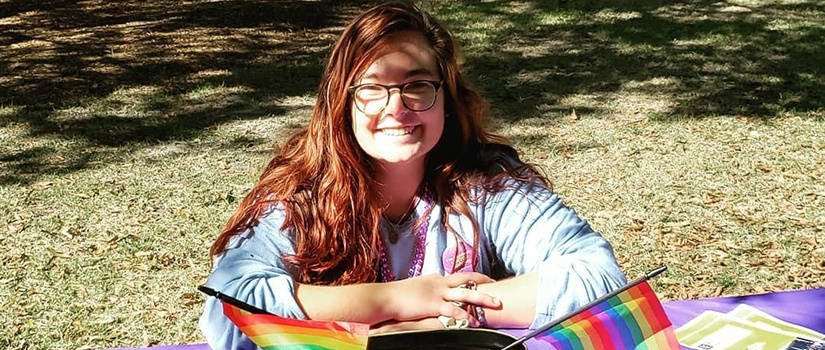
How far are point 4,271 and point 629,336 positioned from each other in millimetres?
3615

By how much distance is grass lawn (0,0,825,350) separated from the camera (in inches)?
171

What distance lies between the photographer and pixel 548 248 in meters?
2.32

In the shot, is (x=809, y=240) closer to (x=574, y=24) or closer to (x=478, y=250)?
(x=478, y=250)

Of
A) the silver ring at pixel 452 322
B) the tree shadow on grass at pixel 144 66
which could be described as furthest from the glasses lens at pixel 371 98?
the tree shadow on grass at pixel 144 66

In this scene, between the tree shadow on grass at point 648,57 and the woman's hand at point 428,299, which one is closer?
the woman's hand at point 428,299

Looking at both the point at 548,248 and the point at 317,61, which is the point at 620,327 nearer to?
the point at 548,248

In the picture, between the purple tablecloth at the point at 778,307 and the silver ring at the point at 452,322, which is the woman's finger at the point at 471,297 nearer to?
the silver ring at the point at 452,322

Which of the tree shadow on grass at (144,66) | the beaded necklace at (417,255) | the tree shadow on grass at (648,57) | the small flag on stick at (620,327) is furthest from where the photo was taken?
the tree shadow on grass at (648,57)

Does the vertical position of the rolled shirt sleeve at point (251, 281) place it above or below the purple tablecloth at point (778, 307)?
above

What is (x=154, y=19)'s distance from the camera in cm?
1055

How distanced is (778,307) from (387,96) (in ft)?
4.78

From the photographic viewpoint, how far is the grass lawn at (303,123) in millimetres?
4355

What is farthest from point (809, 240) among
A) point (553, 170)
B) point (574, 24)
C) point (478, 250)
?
point (574, 24)

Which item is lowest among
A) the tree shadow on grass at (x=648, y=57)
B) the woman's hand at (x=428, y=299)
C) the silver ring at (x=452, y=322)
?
the tree shadow on grass at (x=648, y=57)
